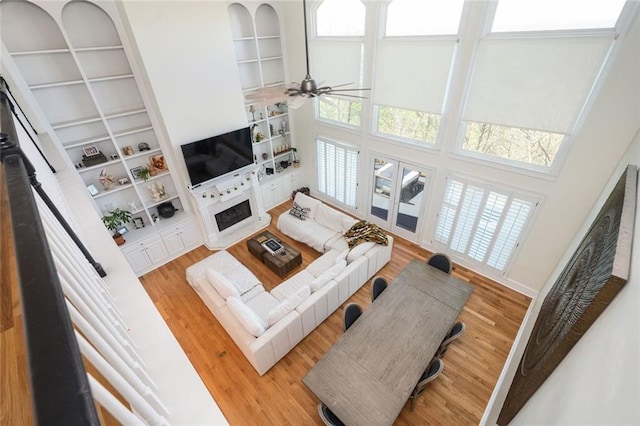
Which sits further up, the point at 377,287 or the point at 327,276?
the point at 377,287

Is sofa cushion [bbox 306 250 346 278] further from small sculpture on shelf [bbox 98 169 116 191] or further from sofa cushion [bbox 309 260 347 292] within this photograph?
small sculpture on shelf [bbox 98 169 116 191]

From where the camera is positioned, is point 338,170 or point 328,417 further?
point 338,170

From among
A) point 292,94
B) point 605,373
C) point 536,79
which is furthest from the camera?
point 536,79

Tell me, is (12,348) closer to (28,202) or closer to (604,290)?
(28,202)

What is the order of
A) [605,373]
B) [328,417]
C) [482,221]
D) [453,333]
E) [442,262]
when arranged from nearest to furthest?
[605,373] → [328,417] → [453,333] → [442,262] → [482,221]

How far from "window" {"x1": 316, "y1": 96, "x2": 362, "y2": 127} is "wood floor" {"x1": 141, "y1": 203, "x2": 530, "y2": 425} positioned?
3.13 meters

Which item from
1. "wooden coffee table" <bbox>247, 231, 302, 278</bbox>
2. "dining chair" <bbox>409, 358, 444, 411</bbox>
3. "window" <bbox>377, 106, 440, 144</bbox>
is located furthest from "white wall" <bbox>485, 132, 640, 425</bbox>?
"wooden coffee table" <bbox>247, 231, 302, 278</bbox>

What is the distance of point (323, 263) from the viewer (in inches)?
197

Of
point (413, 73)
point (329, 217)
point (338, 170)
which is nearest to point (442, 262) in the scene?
point (329, 217)

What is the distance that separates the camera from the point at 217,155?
214 inches

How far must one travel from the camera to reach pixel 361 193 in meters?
6.39

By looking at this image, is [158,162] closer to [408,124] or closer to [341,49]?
[341,49]

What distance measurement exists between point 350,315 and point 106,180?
4683 mm

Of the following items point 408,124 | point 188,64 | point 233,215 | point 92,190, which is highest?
point 188,64
